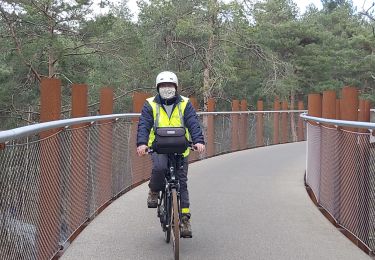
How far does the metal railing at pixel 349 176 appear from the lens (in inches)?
245

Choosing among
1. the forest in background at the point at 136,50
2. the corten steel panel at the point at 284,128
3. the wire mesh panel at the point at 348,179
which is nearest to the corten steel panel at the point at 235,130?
the corten steel panel at the point at 284,128

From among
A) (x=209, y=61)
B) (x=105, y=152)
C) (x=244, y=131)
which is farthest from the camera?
(x=209, y=61)

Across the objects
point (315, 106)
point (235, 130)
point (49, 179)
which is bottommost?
point (235, 130)

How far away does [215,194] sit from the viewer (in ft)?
32.9

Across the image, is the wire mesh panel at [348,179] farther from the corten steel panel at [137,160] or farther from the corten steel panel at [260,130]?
the corten steel panel at [260,130]

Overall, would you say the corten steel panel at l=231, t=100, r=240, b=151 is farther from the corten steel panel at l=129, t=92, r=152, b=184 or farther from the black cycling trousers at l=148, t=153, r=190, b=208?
the black cycling trousers at l=148, t=153, r=190, b=208

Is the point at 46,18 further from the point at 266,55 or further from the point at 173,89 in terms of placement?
the point at 173,89

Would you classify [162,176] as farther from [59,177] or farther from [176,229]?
[59,177]

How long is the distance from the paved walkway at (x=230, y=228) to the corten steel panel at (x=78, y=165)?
230mm

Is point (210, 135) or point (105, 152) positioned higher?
point (105, 152)

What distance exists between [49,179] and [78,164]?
158 centimetres

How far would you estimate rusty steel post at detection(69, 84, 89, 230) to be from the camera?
22.0ft

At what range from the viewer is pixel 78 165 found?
704 cm

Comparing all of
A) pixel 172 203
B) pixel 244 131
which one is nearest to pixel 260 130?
pixel 244 131
